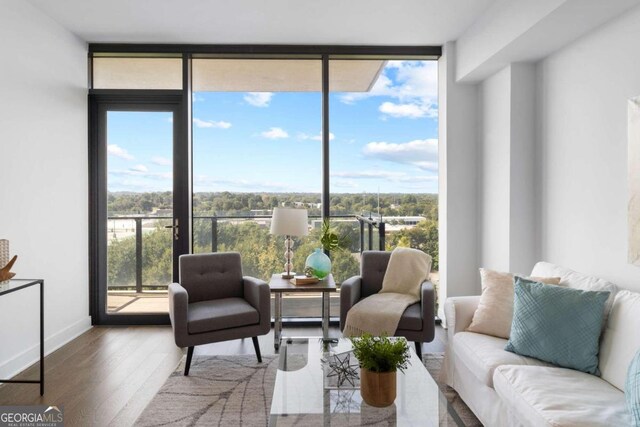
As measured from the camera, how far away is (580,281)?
7.99ft

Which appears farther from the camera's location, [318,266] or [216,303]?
[318,266]

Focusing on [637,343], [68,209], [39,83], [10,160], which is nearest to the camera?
[637,343]

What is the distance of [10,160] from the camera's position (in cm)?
303

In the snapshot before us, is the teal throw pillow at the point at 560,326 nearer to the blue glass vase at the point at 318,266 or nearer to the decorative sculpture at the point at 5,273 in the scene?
the blue glass vase at the point at 318,266

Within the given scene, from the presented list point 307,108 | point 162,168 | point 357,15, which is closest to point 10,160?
point 162,168

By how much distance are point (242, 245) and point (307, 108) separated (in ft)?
5.22

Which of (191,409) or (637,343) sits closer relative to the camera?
(637,343)

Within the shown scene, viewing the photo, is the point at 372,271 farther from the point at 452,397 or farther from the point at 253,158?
the point at 253,158

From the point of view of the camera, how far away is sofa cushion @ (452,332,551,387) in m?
2.20

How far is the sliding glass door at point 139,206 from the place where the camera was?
4.28m

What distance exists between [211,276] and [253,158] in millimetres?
1378

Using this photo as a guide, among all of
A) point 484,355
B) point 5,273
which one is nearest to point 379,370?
point 484,355

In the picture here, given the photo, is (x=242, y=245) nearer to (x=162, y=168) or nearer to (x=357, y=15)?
(x=162, y=168)

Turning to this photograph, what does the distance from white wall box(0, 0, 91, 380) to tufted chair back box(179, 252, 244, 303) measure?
118 cm
